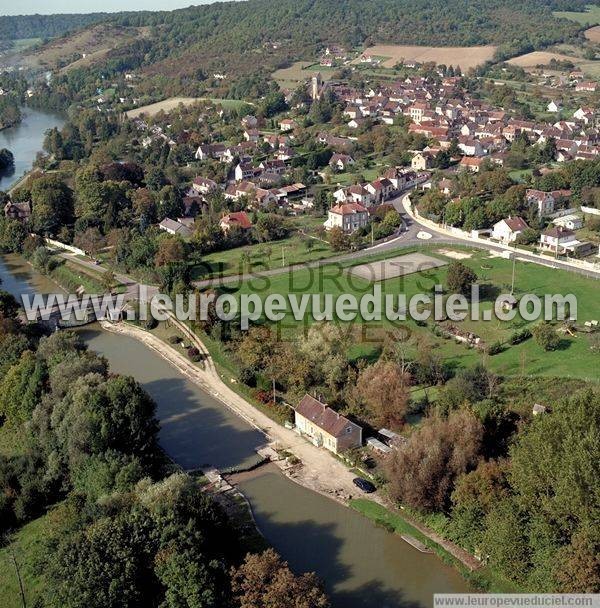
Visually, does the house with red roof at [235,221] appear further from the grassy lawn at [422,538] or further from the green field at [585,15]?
the green field at [585,15]

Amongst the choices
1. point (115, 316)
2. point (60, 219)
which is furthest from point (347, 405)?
point (60, 219)

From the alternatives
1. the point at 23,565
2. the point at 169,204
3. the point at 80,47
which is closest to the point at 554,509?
the point at 23,565

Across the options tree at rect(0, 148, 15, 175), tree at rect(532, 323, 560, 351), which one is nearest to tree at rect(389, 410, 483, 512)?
tree at rect(532, 323, 560, 351)

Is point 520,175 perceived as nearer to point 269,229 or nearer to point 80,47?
point 269,229

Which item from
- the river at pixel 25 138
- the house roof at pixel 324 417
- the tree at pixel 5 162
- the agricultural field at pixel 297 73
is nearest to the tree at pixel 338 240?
the house roof at pixel 324 417

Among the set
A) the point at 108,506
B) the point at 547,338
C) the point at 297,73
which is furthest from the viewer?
the point at 297,73

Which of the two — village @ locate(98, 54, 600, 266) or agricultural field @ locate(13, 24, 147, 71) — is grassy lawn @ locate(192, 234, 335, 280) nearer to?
village @ locate(98, 54, 600, 266)

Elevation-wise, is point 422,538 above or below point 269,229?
below
